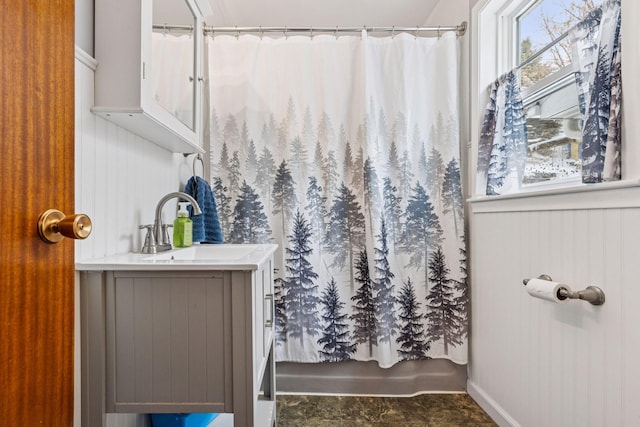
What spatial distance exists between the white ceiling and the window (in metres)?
0.75

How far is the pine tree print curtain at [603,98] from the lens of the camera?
1037mm

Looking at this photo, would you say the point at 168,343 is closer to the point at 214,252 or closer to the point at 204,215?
the point at 214,252

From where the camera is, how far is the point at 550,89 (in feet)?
4.73

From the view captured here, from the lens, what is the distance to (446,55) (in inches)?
72.4

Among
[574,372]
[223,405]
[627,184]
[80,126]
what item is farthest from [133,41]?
[574,372]

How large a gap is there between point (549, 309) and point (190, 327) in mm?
1224

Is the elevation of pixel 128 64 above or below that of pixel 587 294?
above

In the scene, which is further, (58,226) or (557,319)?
(557,319)

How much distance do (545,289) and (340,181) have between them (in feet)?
3.36

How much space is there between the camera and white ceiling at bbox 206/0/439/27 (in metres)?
2.15

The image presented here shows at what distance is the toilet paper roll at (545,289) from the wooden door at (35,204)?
127 centimetres

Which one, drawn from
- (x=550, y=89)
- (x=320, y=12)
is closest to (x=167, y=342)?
(x=550, y=89)

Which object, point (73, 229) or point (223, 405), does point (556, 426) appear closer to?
point (223, 405)

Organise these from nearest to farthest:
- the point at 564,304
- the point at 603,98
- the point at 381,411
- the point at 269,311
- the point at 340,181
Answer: the point at 603,98 < the point at 564,304 < the point at 269,311 < the point at 381,411 < the point at 340,181
